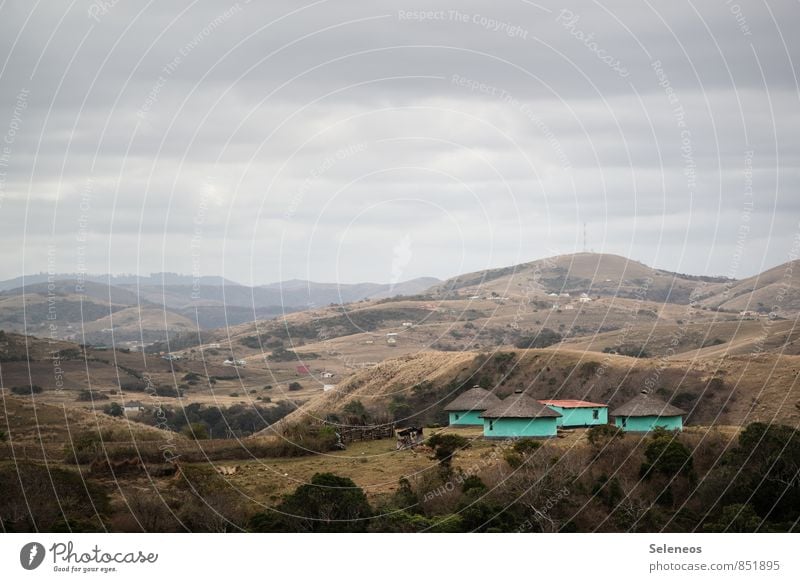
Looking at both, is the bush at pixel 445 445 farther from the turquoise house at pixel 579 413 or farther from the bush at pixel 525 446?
the turquoise house at pixel 579 413

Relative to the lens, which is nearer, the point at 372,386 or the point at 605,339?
the point at 372,386

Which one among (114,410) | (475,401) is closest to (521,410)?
(475,401)

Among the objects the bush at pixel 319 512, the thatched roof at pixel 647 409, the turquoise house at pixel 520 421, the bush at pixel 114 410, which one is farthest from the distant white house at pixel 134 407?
the bush at pixel 319 512

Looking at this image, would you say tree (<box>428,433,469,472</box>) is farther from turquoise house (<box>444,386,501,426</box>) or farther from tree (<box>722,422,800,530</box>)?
tree (<box>722,422,800,530</box>)

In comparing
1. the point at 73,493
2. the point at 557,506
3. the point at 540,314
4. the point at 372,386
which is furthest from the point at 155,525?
the point at 540,314

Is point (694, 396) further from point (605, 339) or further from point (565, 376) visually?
point (605, 339)

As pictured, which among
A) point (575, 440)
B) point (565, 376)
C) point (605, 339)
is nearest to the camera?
point (575, 440)
